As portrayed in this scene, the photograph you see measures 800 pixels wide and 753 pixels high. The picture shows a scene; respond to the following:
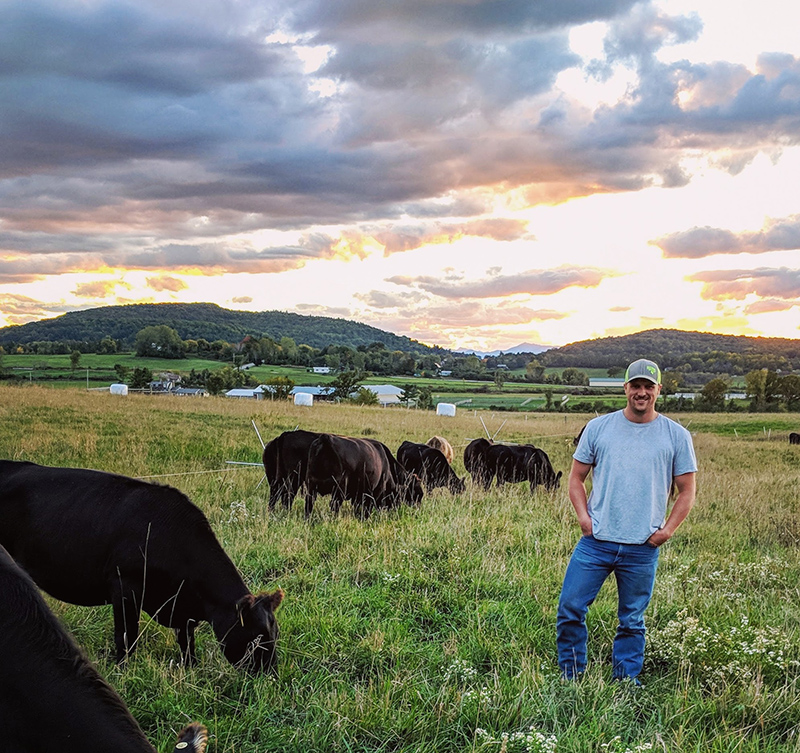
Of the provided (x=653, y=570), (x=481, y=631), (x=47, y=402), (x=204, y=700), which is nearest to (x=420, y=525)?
(x=481, y=631)

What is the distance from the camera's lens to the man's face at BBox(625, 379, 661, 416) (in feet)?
17.0

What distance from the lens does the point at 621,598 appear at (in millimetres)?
5297

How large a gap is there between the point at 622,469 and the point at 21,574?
415 cm

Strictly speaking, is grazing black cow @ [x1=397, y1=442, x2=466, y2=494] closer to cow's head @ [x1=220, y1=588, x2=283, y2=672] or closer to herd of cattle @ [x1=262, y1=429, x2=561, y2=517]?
herd of cattle @ [x1=262, y1=429, x2=561, y2=517]

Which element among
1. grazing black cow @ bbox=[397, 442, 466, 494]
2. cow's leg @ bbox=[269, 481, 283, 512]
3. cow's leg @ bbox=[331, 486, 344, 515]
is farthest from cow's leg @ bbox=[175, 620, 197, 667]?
grazing black cow @ bbox=[397, 442, 466, 494]

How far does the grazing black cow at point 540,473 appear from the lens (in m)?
16.0

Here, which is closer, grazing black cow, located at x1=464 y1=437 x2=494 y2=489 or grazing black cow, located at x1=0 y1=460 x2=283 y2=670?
grazing black cow, located at x1=0 y1=460 x2=283 y2=670

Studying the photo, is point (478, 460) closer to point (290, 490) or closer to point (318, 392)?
point (290, 490)

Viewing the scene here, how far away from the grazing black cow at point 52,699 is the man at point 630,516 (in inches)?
142

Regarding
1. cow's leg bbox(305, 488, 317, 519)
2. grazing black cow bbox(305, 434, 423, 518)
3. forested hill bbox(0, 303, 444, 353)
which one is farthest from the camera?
forested hill bbox(0, 303, 444, 353)

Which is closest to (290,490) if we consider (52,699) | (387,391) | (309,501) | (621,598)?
(309,501)

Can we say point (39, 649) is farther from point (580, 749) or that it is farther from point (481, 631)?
point (481, 631)

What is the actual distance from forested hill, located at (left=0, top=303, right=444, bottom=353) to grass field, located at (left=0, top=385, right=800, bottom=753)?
4807 inches

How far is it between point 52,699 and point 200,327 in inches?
6203
